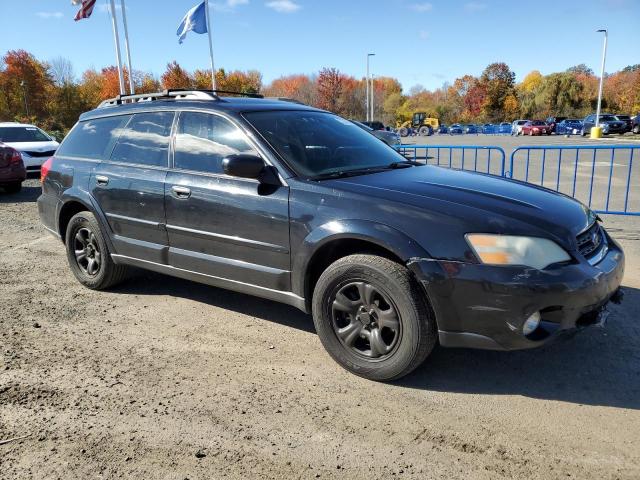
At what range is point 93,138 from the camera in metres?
4.88

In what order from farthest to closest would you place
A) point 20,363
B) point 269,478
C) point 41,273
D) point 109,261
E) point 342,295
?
point 41,273, point 109,261, point 20,363, point 342,295, point 269,478

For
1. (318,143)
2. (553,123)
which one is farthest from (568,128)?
(318,143)

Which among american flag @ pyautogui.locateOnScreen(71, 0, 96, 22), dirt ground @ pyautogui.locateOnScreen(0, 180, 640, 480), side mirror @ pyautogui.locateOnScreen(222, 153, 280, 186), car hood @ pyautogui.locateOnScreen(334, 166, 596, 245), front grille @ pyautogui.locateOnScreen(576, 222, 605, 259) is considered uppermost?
american flag @ pyautogui.locateOnScreen(71, 0, 96, 22)

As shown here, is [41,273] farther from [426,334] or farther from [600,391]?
[600,391]

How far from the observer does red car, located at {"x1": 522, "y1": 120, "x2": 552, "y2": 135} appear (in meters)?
48.2

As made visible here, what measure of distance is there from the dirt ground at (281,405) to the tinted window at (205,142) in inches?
51.5

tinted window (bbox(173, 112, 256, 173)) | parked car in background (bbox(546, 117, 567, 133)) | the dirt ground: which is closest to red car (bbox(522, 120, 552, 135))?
parked car in background (bbox(546, 117, 567, 133))

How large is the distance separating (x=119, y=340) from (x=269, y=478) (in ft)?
6.74

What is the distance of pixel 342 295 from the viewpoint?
3.19 metres

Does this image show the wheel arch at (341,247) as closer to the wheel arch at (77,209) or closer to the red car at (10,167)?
the wheel arch at (77,209)

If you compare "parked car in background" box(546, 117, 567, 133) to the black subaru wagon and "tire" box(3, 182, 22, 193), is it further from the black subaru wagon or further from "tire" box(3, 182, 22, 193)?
the black subaru wagon

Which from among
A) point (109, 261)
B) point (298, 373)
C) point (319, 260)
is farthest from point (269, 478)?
point (109, 261)

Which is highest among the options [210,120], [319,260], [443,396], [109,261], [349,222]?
[210,120]

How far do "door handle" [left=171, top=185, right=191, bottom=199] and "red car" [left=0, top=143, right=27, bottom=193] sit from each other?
9266 millimetres
